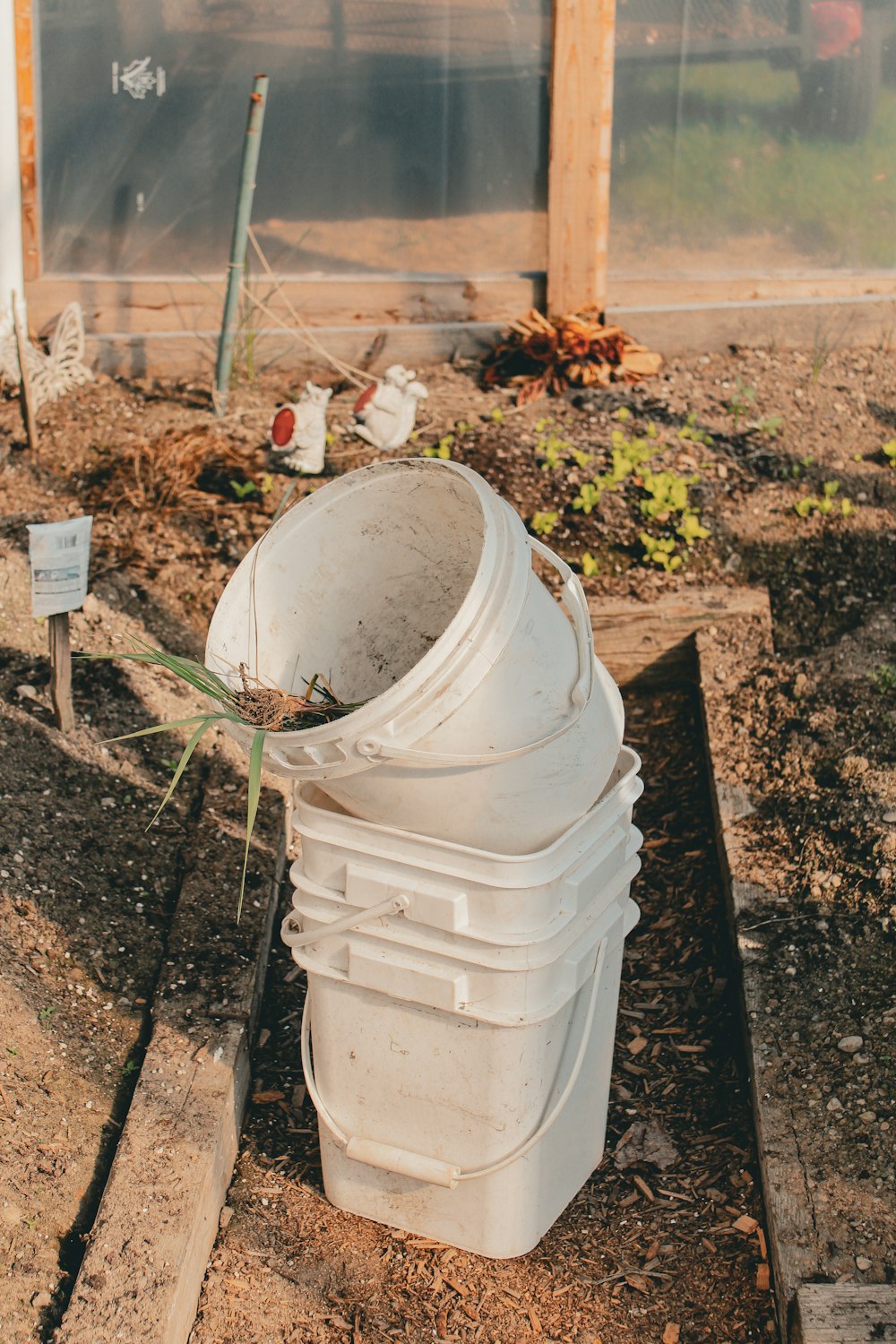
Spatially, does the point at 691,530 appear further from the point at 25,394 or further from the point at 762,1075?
the point at 25,394

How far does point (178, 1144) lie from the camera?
2.59 metres

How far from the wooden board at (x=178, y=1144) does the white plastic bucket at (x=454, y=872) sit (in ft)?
2.08

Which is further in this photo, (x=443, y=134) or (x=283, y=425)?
(x=443, y=134)

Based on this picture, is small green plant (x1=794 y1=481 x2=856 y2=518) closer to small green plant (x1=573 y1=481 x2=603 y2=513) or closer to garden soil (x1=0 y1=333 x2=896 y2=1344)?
garden soil (x1=0 y1=333 x2=896 y2=1344)

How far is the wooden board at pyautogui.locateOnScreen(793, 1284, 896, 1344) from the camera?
2.22 m

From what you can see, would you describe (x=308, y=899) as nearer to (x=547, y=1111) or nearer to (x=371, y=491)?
(x=547, y=1111)

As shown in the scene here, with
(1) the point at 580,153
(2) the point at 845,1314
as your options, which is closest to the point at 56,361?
(1) the point at 580,153

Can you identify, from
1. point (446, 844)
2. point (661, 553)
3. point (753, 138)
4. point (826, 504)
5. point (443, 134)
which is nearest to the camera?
point (446, 844)

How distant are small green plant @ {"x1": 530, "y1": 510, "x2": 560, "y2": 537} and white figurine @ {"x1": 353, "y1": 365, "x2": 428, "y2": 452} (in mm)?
614

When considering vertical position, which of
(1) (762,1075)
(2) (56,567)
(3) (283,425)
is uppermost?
(2) (56,567)

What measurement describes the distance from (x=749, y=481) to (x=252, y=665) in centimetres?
268

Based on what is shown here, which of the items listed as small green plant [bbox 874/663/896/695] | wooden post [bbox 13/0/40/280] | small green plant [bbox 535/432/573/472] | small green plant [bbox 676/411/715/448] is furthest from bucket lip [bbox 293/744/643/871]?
wooden post [bbox 13/0/40/280]

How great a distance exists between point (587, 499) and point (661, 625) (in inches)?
21.2

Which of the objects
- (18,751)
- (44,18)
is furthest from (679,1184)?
(44,18)
